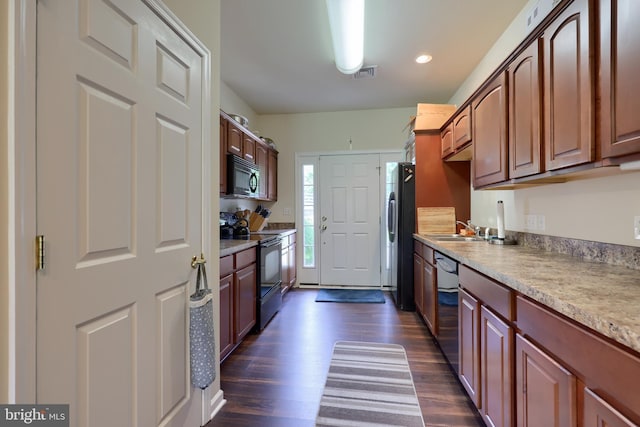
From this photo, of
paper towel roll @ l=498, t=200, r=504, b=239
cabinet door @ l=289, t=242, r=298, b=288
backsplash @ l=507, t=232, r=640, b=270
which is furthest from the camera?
cabinet door @ l=289, t=242, r=298, b=288

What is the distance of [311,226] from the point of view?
4543mm

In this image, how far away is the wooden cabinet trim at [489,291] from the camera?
1212 millimetres

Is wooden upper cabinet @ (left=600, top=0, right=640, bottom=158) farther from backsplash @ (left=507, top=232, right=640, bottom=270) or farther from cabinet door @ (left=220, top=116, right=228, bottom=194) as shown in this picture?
cabinet door @ (left=220, top=116, right=228, bottom=194)

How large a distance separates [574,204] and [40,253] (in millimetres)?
2389

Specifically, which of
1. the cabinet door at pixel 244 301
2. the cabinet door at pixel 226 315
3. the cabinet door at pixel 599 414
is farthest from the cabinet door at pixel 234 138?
the cabinet door at pixel 599 414

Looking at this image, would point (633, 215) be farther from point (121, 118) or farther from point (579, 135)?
point (121, 118)

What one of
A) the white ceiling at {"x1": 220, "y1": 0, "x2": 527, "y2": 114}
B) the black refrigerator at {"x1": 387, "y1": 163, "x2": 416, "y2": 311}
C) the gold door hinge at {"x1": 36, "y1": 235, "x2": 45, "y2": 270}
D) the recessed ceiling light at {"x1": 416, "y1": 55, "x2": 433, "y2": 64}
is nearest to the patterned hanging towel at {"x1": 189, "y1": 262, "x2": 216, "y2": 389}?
the gold door hinge at {"x1": 36, "y1": 235, "x2": 45, "y2": 270}

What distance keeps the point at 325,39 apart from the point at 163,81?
5.82 ft

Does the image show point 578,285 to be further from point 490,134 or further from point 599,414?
point 490,134

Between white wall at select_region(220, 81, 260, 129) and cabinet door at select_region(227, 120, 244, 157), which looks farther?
white wall at select_region(220, 81, 260, 129)

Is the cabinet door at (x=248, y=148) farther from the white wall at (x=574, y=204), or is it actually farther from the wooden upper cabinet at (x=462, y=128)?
the white wall at (x=574, y=204)

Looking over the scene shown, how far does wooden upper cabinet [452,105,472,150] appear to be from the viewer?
8.15 feet

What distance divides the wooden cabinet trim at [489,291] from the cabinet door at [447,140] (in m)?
1.62

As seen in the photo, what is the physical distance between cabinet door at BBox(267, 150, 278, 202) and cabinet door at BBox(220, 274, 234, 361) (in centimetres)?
211
